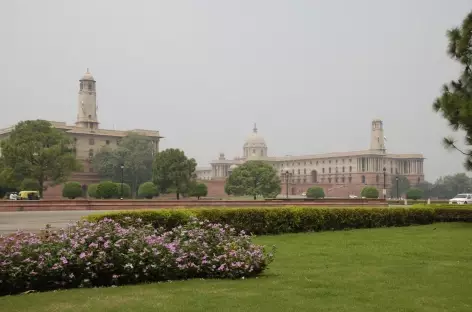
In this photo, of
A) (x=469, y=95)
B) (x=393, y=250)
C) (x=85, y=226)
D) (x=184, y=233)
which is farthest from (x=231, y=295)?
(x=469, y=95)

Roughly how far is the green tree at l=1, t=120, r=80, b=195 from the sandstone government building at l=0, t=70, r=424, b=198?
19212 millimetres

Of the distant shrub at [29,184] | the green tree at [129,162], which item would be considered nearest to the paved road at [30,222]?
the distant shrub at [29,184]

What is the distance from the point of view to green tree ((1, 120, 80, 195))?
41031 millimetres

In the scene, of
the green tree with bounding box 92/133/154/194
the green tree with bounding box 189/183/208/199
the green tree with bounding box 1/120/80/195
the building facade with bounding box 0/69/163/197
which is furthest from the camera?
the building facade with bounding box 0/69/163/197

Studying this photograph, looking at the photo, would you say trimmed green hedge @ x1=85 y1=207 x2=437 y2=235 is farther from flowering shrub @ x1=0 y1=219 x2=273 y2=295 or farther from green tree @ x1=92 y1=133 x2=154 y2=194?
green tree @ x1=92 y1=133 x2=154 y2=194

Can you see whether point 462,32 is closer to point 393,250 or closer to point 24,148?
point 393,250

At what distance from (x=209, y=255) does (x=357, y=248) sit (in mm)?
3858

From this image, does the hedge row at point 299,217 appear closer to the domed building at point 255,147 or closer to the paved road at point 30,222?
the paved road at point 30,222

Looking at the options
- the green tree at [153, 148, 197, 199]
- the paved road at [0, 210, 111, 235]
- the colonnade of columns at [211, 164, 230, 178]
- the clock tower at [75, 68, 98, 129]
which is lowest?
the paved road at [0, 210, 111, 235]

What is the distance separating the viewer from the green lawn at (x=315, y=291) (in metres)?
5.51

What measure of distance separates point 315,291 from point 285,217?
25.1 ft

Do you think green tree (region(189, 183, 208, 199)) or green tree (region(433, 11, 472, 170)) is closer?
green tree (region(433, 11, 472, 170))

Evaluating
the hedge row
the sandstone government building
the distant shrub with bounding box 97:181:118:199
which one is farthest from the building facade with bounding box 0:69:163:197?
the hedge row

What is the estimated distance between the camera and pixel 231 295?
19.5ft
